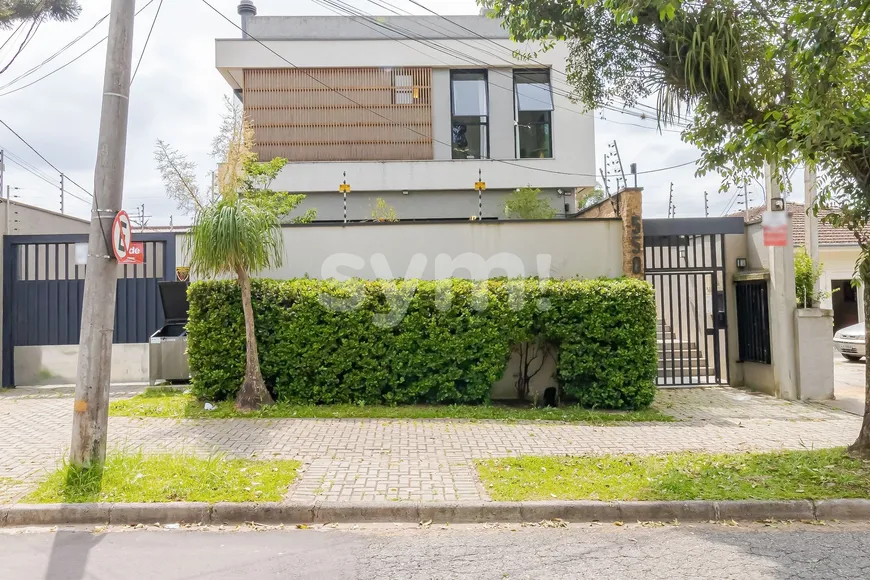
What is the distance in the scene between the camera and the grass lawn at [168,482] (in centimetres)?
533

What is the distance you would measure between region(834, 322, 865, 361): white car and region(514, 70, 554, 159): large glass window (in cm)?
904

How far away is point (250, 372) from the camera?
8938 mm

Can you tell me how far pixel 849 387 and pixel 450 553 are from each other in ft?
34.3

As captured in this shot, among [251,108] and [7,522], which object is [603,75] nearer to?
[7,522]

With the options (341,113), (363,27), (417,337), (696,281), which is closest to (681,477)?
(417,337)

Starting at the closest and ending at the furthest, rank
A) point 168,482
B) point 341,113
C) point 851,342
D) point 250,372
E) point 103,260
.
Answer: point 168,482, point 103,260, point 250,372, point 851,342, point 341,113

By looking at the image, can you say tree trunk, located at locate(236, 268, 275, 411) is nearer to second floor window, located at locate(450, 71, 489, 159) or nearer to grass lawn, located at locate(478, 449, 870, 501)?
grass lawn, located at locate(478, 449, 870, 501)

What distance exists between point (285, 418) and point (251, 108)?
1062cm

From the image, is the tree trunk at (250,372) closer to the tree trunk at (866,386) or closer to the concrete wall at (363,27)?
the tree trunk at (866,386)

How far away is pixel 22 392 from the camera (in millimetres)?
11117

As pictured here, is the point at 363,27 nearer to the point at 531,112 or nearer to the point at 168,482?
the point at 531,112

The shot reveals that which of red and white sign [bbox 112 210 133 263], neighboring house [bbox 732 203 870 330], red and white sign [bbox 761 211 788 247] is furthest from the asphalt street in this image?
neighboring house [bbox 732 203 870 330]

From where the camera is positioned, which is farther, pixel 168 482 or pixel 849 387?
pixel 849 387

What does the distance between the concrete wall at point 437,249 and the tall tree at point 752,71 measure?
278 centimetres
